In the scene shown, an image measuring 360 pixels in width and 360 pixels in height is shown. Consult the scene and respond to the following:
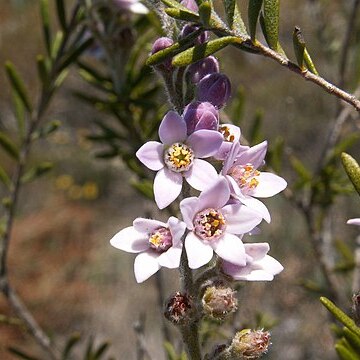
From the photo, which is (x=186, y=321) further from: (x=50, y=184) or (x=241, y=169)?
(x=50, y=184)

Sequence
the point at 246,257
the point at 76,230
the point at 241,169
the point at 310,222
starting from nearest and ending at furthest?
the point at 246,257 → the point at 241,169 → the point at 310,222 → the point at 76,230

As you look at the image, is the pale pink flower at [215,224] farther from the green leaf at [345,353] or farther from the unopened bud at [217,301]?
the green leaf at [345,353]

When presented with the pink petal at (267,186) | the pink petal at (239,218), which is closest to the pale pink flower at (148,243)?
the pink petal at (239,218)

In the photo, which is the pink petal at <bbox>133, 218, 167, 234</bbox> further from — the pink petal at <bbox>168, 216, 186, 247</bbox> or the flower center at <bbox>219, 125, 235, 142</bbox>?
the flower center at <bbox>219, 125, 235, 142</bbox>

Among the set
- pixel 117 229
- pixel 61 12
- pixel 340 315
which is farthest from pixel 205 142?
pixel 117 229

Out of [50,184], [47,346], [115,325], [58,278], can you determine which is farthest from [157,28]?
[50,184]

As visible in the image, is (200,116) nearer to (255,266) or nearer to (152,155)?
(152,155)

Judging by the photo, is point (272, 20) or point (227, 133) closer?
point (272, 20)
